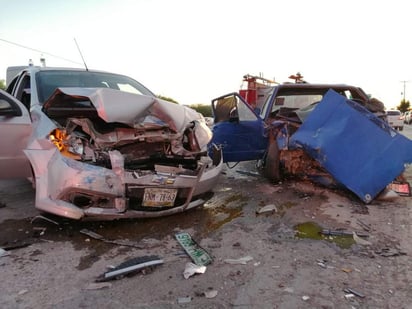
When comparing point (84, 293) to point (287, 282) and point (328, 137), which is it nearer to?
point (287, 282)

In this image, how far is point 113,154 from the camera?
3.46 meters

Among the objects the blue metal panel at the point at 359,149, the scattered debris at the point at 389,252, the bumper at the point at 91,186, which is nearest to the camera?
the scattered debris at the point at 389,252

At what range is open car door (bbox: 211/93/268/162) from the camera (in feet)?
19.5

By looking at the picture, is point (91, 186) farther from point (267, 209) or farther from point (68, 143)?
point (267, 209)

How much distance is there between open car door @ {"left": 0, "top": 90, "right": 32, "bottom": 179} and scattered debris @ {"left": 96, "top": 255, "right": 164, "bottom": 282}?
2.03 m

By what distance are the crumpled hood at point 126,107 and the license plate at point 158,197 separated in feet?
2.10

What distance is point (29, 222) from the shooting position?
4.07 meters

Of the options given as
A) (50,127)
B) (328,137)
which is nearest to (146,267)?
(50,127)

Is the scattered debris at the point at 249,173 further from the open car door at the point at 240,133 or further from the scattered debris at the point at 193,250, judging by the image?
the scattered debris at the point at 193,250

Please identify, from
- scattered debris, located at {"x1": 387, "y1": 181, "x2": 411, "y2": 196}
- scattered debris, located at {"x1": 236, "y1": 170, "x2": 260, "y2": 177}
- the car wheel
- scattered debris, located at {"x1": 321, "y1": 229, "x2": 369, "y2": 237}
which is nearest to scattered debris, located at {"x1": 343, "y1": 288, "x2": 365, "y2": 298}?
scattered debris, located at {"x1": 321, "y1": 229, "x2": 369, "y2": 237}

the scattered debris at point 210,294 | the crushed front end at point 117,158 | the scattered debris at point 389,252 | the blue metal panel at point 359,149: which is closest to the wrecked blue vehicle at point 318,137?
the blue metal panel at point 359,149

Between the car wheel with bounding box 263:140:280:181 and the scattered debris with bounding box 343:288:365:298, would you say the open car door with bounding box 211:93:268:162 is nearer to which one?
the car wheel with bounding box 263:140:280:181

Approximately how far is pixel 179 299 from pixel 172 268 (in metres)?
0.50

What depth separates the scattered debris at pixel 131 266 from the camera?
2768mm
